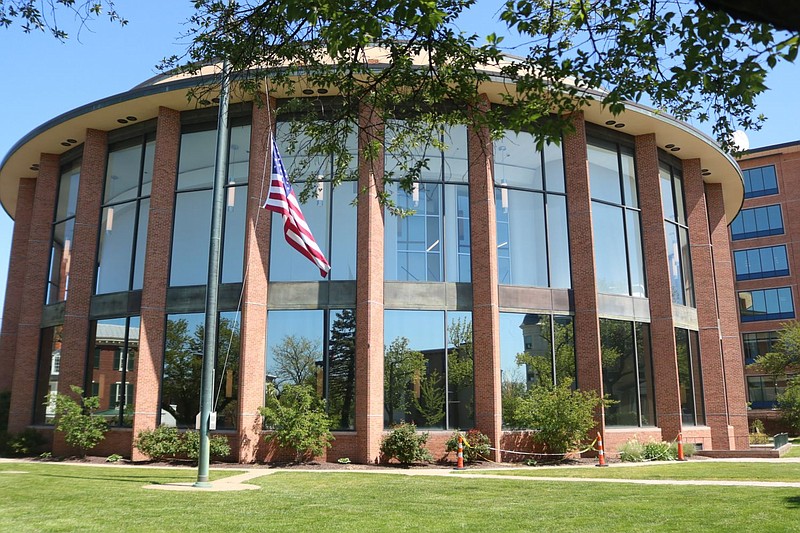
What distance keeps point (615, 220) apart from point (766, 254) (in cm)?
4145

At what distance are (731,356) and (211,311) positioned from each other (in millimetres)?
24932

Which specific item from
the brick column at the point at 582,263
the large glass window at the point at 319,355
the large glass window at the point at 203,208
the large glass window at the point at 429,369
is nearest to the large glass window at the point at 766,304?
the brick column at the point at 582,263

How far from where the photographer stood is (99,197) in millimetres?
26703

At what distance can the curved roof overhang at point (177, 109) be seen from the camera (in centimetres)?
2409

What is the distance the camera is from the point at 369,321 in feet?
73.1

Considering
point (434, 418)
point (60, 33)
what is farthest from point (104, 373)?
point (60, 33)

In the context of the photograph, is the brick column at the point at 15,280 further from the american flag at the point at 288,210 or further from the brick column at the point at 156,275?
the american flag at the point at 288,210

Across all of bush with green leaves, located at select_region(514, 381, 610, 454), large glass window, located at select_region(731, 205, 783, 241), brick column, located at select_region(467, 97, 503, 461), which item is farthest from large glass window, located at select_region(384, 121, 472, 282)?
large glass window, located at select_region(731, 205, 783, 241)

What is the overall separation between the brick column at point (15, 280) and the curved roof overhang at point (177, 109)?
3.53 ft

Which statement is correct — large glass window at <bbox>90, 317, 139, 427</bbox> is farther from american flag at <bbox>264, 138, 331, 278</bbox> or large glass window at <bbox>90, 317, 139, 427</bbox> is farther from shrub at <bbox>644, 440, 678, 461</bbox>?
shrub at <bbox>644, 440, 678, 461</bbox>

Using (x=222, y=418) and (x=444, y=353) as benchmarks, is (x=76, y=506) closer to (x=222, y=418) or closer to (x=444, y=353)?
(x=222, y=418)

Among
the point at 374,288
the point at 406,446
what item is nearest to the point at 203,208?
the point at 374,288

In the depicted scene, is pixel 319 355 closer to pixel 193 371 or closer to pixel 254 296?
pixel 254 296

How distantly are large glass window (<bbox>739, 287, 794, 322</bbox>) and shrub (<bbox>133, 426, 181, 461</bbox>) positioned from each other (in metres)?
53.6
